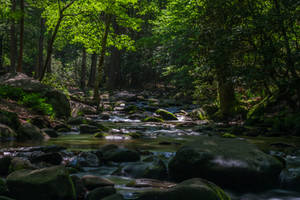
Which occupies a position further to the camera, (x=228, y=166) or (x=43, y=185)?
(x=228, y=166)

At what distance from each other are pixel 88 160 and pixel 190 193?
252 centimetres

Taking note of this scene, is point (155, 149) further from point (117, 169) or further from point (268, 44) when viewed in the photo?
point (268, 44)

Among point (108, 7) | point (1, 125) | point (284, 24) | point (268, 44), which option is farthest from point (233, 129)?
point (108, 7)

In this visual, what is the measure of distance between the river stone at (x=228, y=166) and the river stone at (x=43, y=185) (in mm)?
1813

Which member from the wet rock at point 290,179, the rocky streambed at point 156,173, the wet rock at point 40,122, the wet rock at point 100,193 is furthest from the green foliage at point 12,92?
the wet rock at point 290,179

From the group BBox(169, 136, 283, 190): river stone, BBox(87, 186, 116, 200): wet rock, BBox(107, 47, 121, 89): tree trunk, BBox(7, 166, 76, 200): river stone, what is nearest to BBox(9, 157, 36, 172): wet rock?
BBox(7, 166, 76, 200): river stone

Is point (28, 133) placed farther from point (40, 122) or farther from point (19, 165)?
point (19, 165)

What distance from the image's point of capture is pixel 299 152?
6.12 meters

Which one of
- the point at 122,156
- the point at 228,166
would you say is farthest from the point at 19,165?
the point at 228,166

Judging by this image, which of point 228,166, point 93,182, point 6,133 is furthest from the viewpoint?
point 6,133

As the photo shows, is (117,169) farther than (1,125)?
No

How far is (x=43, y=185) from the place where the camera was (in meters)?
3.26

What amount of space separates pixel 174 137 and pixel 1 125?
15.3 feet

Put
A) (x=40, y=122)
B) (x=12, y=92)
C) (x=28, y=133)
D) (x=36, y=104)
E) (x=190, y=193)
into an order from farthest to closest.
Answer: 1. (x=12, y=92)
2. (x=36, y=104)
3. (x=40, y=122)
4. (x=28, y=133)
5. (x=190, y=193)
